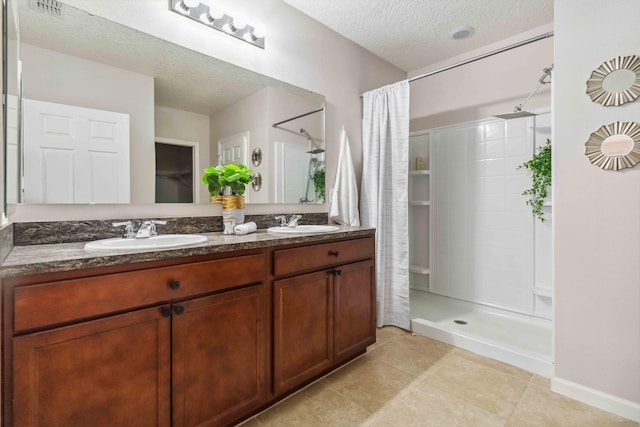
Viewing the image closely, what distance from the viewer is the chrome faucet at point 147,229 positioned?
1.40m

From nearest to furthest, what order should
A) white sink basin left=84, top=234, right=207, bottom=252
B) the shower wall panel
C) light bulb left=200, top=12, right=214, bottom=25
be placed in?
white sink basin left=84, top=234, right=207, bottom=252
light bulb left=200, top=12, right=214, bottom=25
the shower wall panel

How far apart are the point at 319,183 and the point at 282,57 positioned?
95 cm

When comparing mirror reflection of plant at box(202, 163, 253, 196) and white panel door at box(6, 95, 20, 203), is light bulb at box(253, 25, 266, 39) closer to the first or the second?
mirror reflection of plant at box(202, 163, 253, 196)

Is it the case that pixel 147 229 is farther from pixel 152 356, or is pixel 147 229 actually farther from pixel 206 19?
pixel 206 19

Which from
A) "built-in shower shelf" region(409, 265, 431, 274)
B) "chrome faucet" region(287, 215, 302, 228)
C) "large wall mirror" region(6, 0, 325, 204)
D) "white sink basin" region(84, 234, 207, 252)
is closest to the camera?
"white sink basin" region(84, 234, 207, 252)

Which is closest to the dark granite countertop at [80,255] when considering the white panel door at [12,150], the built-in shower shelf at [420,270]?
the white panel door at [12,150]

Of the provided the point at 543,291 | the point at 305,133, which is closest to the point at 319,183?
the point at 305,133

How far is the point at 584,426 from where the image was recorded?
1.45 metres

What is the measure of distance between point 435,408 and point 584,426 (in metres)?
0.66

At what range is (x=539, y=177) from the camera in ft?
8.00

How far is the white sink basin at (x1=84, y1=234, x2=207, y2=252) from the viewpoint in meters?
1.12

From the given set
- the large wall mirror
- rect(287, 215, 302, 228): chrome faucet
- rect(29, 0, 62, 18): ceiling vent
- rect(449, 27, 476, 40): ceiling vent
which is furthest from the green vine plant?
rect(29, 0, 62, 18): ceiling vent

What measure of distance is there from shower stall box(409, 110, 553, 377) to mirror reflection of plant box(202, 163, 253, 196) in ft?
5.76

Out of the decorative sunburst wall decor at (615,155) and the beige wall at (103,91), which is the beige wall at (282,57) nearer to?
the beige wall at (103,91)
